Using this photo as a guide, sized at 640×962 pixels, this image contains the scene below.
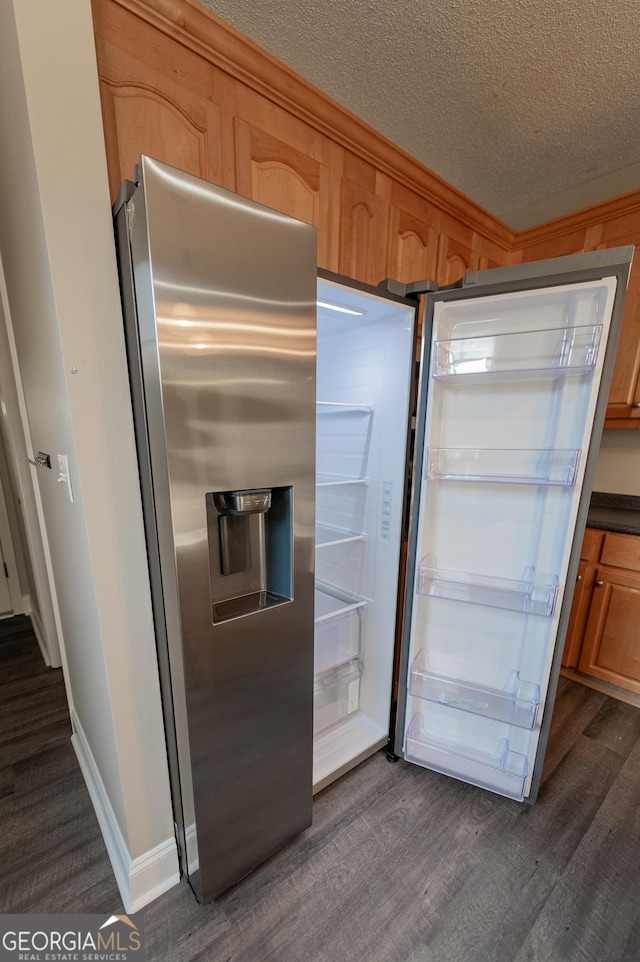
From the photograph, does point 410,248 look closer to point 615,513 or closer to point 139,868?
point 615,513

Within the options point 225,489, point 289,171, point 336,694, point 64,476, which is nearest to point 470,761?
point 336,694

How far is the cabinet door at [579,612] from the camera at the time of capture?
2.10 meters

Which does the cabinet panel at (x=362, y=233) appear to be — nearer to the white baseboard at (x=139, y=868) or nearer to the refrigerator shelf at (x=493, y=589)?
the refrigerator shelf at (x=493, y=589)

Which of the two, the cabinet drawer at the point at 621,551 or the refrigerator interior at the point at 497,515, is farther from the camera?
the cabinet drawer at the point at 621,551

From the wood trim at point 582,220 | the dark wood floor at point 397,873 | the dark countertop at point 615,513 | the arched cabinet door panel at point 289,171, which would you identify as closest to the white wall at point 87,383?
the dark wood floor at point 397,873

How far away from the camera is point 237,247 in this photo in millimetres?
868

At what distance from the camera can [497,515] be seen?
1414 mm

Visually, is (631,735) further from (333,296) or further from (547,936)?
(333,296)

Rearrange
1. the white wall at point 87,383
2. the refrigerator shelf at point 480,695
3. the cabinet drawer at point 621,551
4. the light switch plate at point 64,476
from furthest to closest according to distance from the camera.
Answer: the cabinet drawer at point 621,551
the refrigerator shelf at point 480,695
the light switch plate at point 64,476
the white wall at point 87,383

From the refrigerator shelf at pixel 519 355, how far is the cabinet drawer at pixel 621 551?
4.14 feet

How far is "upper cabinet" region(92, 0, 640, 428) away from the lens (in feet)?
2.88

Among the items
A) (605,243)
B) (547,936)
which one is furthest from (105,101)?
(547,936)

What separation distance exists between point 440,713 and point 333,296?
1743mm

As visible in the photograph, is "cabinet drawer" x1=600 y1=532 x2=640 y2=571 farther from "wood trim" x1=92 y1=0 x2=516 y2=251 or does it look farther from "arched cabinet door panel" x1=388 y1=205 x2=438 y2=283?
"wood trim" x1=92 y1=0 x2=516 y2=251
